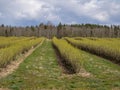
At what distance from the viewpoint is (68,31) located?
11438 centimetres

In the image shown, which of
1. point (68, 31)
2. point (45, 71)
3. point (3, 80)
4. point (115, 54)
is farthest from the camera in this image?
point (68, 31)

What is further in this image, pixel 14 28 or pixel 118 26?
pixel 14 28

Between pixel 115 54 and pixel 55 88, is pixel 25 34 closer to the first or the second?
pixel 115 54

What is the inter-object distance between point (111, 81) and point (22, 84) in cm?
365

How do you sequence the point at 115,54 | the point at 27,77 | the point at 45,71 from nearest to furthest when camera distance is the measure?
the point at 27,77
the point at 45,71
the point at 115,54

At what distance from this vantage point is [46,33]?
4641 inches

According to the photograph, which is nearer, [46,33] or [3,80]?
[3,80]

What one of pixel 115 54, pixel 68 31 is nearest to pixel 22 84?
pixel 115 54

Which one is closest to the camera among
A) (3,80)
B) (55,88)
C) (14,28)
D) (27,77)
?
(55,88)

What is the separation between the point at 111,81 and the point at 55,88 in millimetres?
2755

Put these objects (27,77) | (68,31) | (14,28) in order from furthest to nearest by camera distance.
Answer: (14,28) → (68,31) → (27,77)

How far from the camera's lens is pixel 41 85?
33.7 ft

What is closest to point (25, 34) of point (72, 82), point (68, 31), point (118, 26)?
point (68, 31)

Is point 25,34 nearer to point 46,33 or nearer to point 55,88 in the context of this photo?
point 46,33
